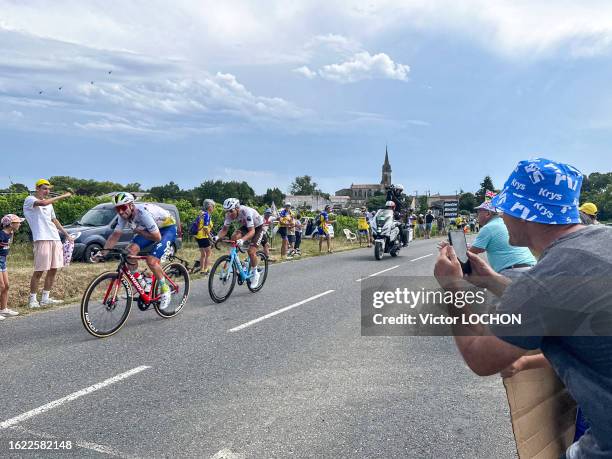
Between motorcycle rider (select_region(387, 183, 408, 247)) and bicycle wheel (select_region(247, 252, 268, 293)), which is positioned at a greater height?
motorcycle rider (select_region(387, 183, 408, 247))

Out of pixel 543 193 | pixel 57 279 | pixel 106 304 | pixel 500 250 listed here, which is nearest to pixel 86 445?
pixel 106 304

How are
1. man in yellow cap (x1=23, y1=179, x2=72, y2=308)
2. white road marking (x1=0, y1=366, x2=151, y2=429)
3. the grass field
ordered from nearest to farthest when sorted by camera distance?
white road marking (x1=0, y1=366, x2=151, y2=429)
man in yellow cap (x1=23, y1=179, x2=72, y2=308)
the grass field

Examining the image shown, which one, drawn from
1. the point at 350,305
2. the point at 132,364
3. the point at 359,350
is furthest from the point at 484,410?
the point at 350,305

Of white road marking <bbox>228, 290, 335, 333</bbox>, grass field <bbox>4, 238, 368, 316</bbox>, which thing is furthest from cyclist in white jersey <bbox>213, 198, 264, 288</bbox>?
grass field <bbox>4, 238, 368, 316</bbox>

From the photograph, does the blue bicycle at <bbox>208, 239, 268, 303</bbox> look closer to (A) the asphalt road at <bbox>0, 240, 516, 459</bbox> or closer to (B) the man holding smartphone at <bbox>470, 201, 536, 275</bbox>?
(A) the asphalt road at <bbox>0, 240, 516, 459</bbox>

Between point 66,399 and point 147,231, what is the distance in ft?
9.66

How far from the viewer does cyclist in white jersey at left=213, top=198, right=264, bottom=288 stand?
8.60 m

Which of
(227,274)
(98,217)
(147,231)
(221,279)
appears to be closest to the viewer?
(147,231)

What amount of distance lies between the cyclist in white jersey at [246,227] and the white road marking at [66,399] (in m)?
3.98

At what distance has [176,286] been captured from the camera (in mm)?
7605

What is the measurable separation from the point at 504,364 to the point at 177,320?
6.28m

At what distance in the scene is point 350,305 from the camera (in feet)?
27.7

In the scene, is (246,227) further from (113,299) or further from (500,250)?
(500,250)

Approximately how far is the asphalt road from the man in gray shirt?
195cm
